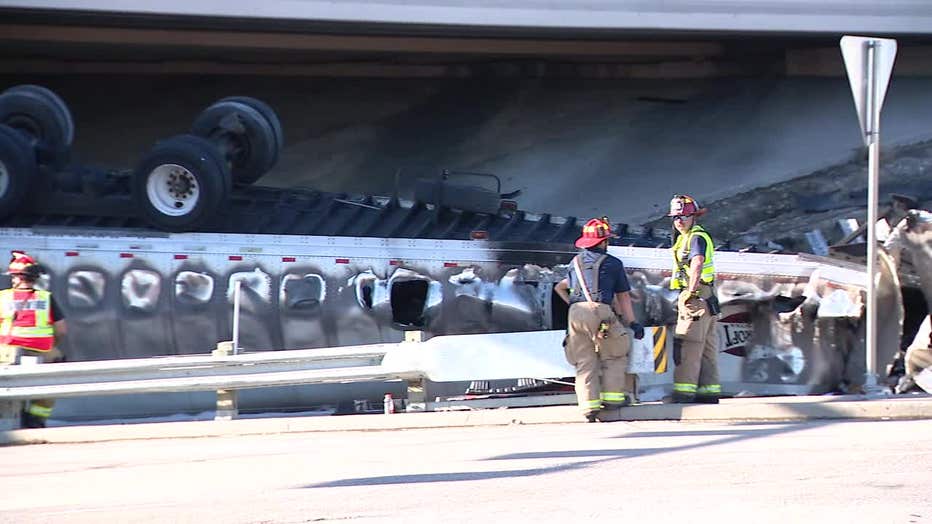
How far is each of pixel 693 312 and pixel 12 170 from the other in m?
6.09

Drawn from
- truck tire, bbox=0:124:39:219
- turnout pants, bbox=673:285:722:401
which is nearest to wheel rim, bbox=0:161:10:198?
truck tire, bbox=0:124:39:219

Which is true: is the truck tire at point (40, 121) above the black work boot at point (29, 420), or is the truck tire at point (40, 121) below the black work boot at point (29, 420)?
above

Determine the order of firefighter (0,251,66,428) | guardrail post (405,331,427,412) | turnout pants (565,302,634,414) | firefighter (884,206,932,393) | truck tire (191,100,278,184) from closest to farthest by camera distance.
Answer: turnout pants (565,302,634,414)
guardrail post (405,331,427,412)
firefighter (0,251,66,428)
firefighter (884,206,932,393)
truck tire (191,100,278,184)

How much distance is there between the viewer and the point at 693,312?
9.55 meters

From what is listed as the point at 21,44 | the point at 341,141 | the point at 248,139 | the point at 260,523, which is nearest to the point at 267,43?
the point at 341,141

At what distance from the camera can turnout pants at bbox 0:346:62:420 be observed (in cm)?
1013

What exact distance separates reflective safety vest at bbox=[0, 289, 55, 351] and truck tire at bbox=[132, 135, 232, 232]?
57.9 inches

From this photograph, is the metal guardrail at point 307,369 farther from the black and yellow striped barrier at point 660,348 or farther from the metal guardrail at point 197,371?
the black and yellow striped barrier at point 660,348

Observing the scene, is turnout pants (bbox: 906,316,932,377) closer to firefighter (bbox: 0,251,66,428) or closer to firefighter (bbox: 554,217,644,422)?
firefighter (bbox: 554,217,644,422)

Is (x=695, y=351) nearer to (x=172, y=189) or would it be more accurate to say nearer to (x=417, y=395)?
(x=417, y=395)

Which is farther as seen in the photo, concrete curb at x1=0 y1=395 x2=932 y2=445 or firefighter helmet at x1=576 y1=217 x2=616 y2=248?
firefighter helmet at x1=576 y1=217 x2=616 y2=248

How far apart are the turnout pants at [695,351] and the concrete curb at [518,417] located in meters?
0.21

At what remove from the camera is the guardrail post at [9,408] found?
33.1ft

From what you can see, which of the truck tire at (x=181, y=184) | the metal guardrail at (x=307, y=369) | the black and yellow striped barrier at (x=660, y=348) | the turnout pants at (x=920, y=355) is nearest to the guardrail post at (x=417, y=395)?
the metal guardrail at (x=307, y=369)
